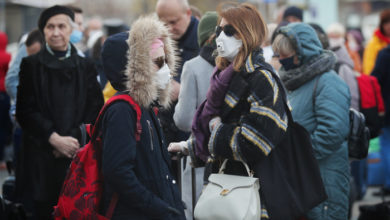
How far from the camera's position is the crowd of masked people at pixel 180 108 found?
3.40m

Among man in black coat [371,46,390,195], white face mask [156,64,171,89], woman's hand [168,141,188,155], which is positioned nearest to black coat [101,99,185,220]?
white face mask [156,64,171,89]

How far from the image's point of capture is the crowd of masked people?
340 cm

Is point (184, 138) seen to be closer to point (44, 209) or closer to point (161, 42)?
point (44, 209)

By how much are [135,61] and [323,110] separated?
1.91 meters

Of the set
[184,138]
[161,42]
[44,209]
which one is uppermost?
[161,42]

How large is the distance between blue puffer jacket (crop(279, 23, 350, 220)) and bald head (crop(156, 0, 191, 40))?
128 centimetres

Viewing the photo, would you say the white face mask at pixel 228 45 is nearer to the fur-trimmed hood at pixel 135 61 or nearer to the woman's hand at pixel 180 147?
the fur-trimmed hood at pixel 135 61

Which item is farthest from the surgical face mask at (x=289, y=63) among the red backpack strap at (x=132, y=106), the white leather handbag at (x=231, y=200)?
the red backpack strap at (x=132, y=106)

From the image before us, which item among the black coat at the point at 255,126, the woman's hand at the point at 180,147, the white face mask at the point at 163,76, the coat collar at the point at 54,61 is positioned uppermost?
the white face mask at the point at 163,76

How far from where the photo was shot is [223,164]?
13.1 ft

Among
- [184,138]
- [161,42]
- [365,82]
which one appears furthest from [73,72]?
[365,82]

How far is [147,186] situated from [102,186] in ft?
0.80

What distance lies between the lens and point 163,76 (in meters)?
3.64

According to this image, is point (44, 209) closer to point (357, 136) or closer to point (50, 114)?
point (50, 114)
